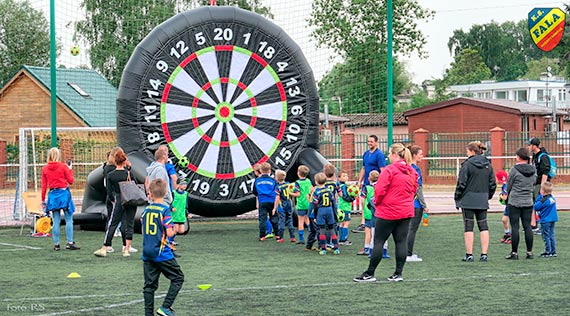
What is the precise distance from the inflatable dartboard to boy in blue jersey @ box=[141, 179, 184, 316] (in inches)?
322

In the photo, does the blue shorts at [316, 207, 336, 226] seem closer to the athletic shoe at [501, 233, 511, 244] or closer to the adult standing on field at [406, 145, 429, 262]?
the adult standing on field at [406, 145, 429, 262]

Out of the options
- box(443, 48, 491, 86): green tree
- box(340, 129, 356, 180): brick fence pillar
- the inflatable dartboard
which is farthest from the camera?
box(443, 48, 491, 86): green tree

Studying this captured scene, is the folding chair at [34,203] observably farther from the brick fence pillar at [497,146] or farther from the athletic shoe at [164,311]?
the brick fence pillar at [497,146]

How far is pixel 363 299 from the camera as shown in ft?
30.5

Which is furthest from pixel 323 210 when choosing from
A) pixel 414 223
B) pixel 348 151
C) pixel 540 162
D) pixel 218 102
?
pixel 348 151

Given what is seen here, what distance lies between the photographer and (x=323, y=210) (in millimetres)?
13281

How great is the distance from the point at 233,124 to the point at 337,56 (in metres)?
4.04

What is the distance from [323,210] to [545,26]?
77.8ft

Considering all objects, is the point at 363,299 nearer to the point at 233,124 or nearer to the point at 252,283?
the point at 252,283

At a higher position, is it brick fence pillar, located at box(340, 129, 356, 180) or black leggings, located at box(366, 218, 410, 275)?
brick fence pillar, located at box(340, 129, 356, 180)

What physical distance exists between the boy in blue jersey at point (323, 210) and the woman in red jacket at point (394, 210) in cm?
271

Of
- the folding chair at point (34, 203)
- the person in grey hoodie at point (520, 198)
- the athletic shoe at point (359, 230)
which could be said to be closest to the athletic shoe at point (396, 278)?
the person in grey hoodie at point (520, 198)

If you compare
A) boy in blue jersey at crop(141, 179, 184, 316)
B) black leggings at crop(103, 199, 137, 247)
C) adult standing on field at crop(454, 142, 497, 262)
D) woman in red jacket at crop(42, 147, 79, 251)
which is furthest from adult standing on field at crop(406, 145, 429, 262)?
woman in red jacket at crop(42, 147, 79, 251)

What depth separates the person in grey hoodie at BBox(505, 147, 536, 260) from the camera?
12.4m
